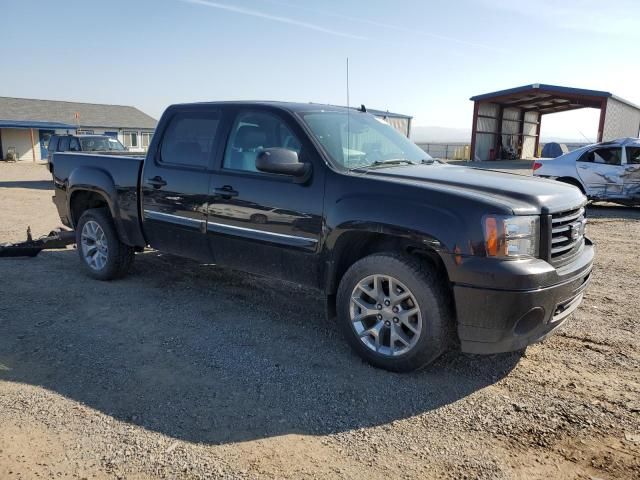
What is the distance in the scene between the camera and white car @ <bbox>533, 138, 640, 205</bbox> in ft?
40.8

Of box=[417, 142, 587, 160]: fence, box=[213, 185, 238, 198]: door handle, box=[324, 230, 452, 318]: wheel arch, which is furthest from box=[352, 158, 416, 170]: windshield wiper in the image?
box=[417, 142, 587, 160]: fence

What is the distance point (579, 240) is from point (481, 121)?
36391mm

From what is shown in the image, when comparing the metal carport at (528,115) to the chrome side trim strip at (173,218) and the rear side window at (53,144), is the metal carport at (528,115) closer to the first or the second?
the rear side window at (53,144)

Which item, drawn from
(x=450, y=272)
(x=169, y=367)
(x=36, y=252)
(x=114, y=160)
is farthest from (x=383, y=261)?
(x=36, y=252)

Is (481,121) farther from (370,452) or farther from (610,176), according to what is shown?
(370,452)

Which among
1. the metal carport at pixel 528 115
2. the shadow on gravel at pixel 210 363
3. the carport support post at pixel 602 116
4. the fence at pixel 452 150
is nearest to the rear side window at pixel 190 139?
the shadow on gravel at pixel 210 363

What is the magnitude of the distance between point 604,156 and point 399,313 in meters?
11.3

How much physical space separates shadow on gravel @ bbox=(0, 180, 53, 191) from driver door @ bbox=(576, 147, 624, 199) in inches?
659

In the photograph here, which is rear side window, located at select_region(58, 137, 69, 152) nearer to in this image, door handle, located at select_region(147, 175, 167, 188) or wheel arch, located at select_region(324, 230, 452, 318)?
door handle, located at select_region(147, 175, 167, 188)

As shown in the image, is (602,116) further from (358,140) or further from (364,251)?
(364,251)

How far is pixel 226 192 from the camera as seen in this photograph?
469cm

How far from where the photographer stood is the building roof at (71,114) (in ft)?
138

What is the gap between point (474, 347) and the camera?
3.53 meters

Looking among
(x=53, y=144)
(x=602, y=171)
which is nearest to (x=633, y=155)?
(x=602, y=171)
